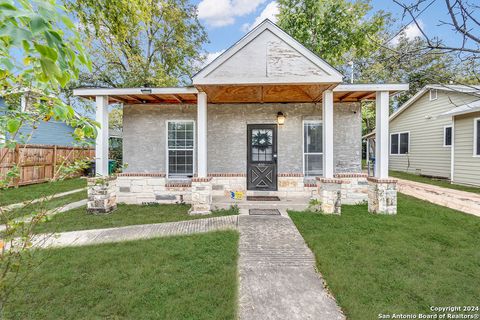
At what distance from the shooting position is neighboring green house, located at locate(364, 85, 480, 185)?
29.6ft

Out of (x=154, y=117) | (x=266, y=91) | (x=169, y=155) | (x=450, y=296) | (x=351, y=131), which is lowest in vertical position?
(x=450, y=296)

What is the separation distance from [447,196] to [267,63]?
7260 millimetres

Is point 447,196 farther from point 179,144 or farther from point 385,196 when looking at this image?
point 179,144

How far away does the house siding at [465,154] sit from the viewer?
8820mm

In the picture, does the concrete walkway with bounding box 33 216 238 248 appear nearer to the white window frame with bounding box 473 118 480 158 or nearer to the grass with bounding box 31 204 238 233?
the grass with bounding box 31 204 238 233

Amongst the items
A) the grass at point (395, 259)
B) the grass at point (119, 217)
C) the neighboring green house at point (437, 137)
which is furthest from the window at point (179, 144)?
the neighboring green house at point (437, 137)

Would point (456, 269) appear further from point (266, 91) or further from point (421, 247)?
point (266, 91)

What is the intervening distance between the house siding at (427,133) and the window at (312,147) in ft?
21.5

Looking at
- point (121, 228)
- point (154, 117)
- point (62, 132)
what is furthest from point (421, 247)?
point (62, 132)

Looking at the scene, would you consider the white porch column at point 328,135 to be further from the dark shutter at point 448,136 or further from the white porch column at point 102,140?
the dark shutter at point 448,136

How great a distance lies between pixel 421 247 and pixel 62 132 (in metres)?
17.6

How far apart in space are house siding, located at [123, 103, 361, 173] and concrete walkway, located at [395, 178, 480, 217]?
425 cm

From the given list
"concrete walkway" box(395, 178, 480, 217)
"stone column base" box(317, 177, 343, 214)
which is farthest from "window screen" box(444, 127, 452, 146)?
"stone column base" box(317, 177, 343, 214)

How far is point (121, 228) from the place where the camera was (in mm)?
4723
